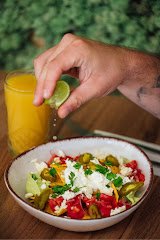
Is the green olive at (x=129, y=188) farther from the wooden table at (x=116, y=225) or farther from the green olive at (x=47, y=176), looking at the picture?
the green olive at (x=47, y=176)

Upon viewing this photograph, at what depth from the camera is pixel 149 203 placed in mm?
1323

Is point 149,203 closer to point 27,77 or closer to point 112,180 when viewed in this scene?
point 112,180

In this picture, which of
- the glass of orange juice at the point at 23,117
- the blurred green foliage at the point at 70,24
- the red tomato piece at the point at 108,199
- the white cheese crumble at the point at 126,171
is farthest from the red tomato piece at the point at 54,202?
the blurred green foliage at the point at 70,24

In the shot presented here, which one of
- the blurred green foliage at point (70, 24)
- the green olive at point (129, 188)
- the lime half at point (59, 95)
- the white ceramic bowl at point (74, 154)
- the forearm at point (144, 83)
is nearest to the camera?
the white ceramic bowl at point (74, 154)

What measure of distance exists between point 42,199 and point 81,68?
1.33 ft

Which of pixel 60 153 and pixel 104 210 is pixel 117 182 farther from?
pixel 60 153

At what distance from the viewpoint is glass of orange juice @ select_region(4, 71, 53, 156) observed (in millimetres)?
1516

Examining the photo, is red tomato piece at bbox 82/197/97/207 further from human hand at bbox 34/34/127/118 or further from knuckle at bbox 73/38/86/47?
knuckle at bbox 73/38/86/47

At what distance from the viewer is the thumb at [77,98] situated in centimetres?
130

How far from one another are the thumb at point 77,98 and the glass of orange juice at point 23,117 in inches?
8.1

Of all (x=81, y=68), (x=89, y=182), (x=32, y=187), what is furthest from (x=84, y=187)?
(x=81, y=68)

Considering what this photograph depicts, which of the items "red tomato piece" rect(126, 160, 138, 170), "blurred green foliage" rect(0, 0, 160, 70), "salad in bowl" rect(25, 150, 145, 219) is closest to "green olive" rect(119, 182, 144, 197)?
"salad in bowl" rect(25, 150, 145, 219)

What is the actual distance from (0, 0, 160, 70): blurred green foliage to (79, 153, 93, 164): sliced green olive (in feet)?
5.13

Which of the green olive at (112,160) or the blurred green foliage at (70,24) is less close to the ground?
the green olive at (112,160)
